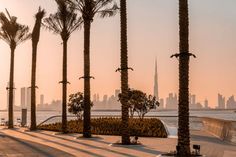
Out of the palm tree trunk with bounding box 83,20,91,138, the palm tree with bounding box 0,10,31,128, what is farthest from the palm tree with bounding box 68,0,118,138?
the palm tree with bounding box 0,10,31,128

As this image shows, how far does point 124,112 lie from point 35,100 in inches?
778

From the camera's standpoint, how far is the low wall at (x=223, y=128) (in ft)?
86.1

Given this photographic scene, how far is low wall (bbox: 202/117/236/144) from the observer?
26248 mm

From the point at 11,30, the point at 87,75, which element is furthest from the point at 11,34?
the point at 87,75

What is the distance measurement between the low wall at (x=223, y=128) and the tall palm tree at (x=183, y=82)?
24.4 feet

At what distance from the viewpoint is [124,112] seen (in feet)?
83.2

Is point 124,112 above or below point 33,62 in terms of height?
below

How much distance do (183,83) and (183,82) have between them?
4cm

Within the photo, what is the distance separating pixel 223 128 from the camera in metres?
28.5

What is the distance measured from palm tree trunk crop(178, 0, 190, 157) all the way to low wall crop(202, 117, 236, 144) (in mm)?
7429

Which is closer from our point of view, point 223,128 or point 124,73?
point 124,73

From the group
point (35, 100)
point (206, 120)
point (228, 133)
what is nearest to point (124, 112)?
point (228, 133)

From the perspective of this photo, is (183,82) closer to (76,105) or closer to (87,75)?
(87,75)

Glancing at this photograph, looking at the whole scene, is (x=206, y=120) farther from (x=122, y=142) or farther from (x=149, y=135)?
(x=122, y=142)
